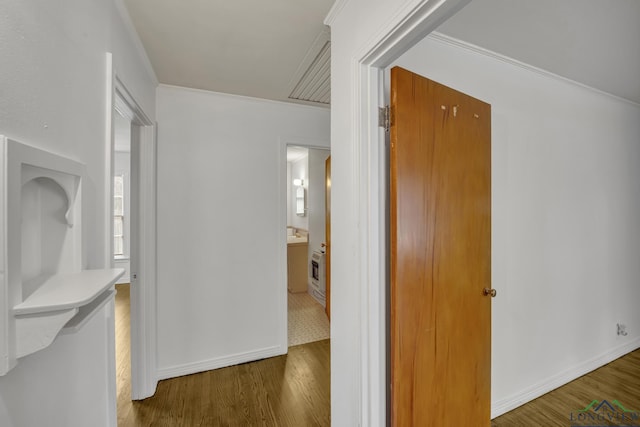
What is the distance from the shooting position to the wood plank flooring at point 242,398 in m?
1.75

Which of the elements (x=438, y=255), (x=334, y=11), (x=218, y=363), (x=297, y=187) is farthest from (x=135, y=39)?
(x=297, y=187)

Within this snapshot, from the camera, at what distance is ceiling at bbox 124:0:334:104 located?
135 cm

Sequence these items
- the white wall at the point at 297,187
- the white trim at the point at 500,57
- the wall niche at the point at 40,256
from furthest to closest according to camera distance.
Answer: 1. the white wall at the point at 297,187
2. the white trim at the point at 500,57
3. the wall niche at the point at 40,256

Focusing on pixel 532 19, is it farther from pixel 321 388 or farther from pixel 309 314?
pixel 309 314

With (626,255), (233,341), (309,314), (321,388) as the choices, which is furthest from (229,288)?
(626,255)

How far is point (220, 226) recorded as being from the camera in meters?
2.35

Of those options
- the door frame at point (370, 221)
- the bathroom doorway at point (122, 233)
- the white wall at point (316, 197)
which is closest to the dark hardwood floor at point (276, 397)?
the bathroom doorway at point (122, 233)

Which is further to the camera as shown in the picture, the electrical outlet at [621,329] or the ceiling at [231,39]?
the electrical outlet at [621,329]

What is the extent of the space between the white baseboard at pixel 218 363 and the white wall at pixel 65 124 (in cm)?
106

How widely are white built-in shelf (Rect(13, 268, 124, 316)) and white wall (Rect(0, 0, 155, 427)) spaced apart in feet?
0.47

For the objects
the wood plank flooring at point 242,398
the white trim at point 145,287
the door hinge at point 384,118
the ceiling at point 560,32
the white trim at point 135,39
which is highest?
the ceiling at point 560,32

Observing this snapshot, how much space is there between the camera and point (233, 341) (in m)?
2.38

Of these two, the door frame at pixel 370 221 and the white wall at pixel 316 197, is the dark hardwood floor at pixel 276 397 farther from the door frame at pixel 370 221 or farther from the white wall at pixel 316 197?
the white wall at pixel 316 197

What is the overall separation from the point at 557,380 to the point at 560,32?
2453 mm
